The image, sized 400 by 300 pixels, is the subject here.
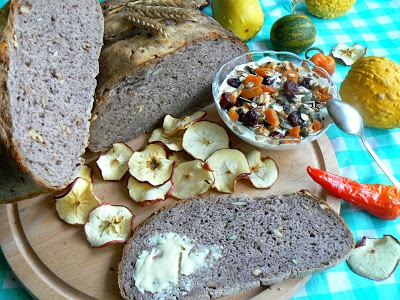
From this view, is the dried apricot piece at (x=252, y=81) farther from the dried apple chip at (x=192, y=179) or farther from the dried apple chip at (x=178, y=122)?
the dried apple chip at (x=192, y=179)

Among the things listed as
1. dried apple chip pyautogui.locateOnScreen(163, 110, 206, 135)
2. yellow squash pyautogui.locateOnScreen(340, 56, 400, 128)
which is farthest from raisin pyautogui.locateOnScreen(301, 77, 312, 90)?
dried apple chip pyautogui.locateOnScreen(163, 110, 206, 135)

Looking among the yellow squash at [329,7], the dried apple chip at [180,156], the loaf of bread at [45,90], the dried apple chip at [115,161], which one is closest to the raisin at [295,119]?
the dried apple chip at [180,156]

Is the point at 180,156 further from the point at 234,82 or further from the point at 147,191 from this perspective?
the point at 234,82

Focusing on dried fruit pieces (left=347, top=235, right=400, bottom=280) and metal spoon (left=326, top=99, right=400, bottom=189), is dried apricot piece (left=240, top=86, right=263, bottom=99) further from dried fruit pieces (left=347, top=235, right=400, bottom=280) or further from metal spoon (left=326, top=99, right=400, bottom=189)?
dried fruit pieces (left=347, top=235, right=400, bottom=280)

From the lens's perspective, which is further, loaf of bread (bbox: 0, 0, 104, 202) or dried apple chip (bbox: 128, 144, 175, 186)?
dried apple chip (bbox: 128, 144, 175, 186)

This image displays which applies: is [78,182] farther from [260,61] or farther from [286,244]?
[260,61]

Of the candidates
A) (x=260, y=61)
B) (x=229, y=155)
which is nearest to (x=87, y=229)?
(x=229, y=155)
